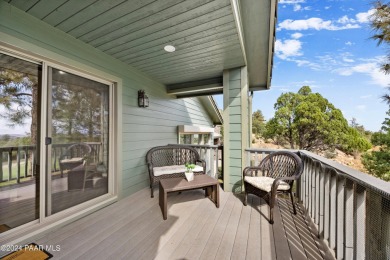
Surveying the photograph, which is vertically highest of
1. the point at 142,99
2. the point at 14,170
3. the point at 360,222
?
the point at 142,99

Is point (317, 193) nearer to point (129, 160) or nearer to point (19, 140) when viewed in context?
point (129, 160)

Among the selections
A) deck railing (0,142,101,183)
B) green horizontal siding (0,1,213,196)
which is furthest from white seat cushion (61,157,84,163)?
green horizontal siding (0,1,213,196)

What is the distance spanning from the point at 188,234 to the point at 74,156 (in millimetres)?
1975

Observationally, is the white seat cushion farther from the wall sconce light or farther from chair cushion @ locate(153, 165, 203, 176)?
the wall sconce light

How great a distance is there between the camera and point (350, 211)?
141cm

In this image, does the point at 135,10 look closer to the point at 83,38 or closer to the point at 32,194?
the point at 83,38

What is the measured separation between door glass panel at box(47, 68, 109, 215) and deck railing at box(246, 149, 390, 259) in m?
3.22

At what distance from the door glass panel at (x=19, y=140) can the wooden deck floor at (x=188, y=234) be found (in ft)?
1.50

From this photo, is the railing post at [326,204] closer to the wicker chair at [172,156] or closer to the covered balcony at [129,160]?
the covered balcony at [129,160]

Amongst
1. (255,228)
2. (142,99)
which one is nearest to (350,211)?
(255,228)

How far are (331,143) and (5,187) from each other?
11205 mm

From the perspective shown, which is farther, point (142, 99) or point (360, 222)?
point (142, 99)

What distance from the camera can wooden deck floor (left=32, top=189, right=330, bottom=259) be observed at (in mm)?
1720

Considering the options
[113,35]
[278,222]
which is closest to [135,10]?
[113,35]
